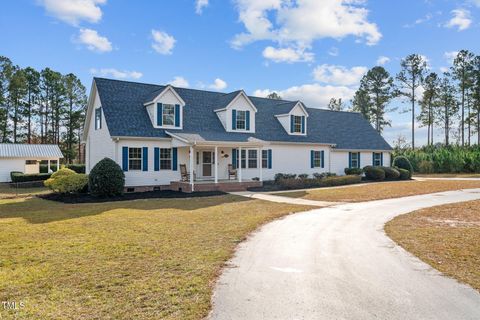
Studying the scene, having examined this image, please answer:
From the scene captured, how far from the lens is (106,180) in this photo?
56.3 ft

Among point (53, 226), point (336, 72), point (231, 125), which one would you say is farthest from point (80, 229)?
point (336, 72)

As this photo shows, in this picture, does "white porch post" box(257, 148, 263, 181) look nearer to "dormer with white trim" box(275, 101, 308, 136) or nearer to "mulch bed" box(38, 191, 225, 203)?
"mulch bed" box(38, 191, 225, 203)

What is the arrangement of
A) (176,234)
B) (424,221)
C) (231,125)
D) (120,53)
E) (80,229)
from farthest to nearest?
(231,125), (120,53), (424,221), (80,229), (176,234)

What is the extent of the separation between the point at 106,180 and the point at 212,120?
928 centimetres

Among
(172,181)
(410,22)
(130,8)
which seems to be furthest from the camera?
(172,181)

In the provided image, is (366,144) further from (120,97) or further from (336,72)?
(120,97)

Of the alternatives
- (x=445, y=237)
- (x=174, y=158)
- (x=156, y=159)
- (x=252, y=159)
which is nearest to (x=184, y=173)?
(x=174, y=158)

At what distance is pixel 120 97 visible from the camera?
2170cm

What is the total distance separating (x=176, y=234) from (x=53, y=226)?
4.02 meters

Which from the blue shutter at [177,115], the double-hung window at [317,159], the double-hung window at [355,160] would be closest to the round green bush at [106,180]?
the blue shutter at [177,115]

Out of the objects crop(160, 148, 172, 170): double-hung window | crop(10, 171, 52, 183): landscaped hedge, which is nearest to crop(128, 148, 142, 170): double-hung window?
crop(160, 148, 172, 170): double-hung window

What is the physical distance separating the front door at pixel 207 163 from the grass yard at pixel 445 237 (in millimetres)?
13106

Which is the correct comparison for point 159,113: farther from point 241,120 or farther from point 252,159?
point 252,159

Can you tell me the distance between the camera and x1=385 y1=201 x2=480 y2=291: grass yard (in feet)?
20.7
